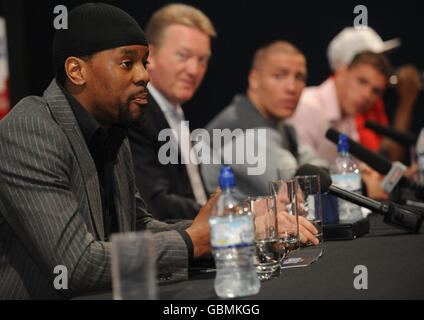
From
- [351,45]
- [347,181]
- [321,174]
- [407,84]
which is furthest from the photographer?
[407,84]

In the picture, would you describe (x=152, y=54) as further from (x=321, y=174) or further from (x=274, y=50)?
(x=321, y=174)

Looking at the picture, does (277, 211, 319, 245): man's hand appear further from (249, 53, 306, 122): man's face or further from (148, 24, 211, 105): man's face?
(249, 53, 306, 122): man's face

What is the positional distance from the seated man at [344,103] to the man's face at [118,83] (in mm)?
2404

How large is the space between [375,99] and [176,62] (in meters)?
1.53

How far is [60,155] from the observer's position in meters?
1.15

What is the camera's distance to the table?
3.16ft

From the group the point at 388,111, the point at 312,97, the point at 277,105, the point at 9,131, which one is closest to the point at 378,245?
the point at 9,131

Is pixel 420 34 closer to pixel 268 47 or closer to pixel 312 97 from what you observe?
pixel 312 97

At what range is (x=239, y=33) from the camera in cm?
379

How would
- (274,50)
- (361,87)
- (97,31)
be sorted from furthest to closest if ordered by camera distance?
1. (361,87)
2. (274,50)
3. (97,31)

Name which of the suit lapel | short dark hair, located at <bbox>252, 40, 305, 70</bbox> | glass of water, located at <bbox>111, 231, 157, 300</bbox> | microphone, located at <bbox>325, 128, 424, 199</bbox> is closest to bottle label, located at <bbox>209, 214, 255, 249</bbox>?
glass of water, located at <bbox>111, 231, 157, 300</bbox>

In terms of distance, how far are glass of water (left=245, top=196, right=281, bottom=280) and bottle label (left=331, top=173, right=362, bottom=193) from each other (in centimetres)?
72

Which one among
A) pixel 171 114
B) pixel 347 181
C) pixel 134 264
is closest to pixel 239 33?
pixel 171 114

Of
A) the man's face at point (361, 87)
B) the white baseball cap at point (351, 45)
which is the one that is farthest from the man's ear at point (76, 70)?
the white baseball cap at point (351, 45)
